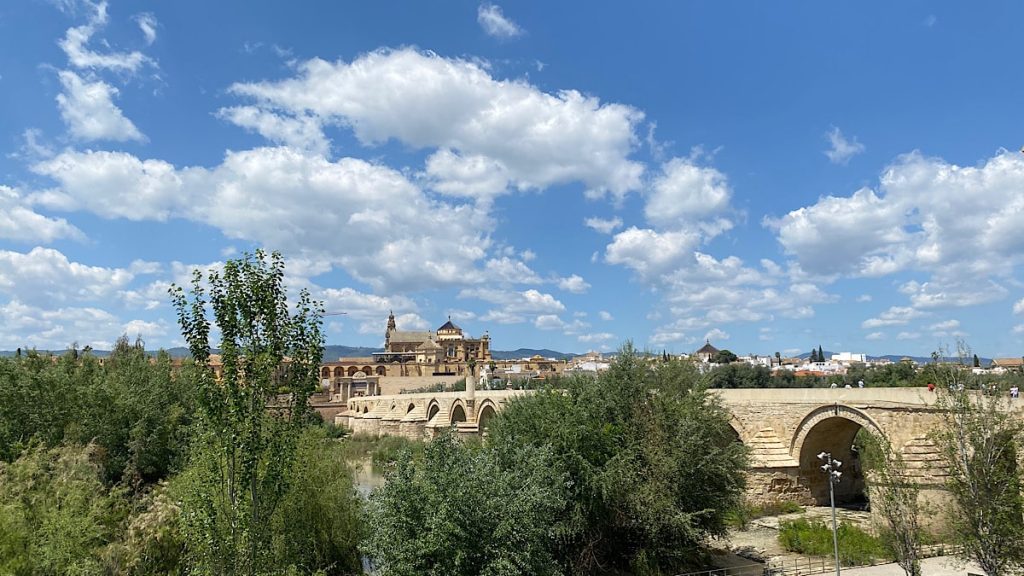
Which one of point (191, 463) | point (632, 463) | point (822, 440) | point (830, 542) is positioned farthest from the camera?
point (822, 440)

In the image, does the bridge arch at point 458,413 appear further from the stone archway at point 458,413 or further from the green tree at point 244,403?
the green tree at point 244,403

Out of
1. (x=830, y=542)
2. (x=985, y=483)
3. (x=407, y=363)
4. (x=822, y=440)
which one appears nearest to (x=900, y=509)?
(x=985, y=483)

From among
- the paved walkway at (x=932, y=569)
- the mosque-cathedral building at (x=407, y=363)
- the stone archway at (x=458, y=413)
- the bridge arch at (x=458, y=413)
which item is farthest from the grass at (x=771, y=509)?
the mosque-cathedral building at (x=407, y=363)

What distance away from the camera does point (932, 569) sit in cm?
1385

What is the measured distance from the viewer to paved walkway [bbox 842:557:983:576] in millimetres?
13375

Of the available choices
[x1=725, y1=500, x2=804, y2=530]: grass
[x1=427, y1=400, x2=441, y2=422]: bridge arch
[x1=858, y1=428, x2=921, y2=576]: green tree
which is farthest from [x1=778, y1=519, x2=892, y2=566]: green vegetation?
[x1=427, y1=400, x2=441, y2=422]: bridge arch

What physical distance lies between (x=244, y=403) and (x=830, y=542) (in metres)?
16.1

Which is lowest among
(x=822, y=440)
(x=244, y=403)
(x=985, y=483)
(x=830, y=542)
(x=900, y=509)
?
(x=830, y=542)

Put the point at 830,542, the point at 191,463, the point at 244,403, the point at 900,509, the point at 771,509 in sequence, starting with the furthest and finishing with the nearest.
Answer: the point at 771,509 < the point at 830,542 < the point at 191,463 < the point at 900,509 < the point at 244,403

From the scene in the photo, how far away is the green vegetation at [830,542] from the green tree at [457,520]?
28.3 feet

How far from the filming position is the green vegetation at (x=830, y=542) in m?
15.5

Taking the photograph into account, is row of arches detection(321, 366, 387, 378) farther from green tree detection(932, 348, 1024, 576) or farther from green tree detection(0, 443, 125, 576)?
green tree detection(932, 348, 1024, 576)

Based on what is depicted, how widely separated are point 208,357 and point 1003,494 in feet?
43.8

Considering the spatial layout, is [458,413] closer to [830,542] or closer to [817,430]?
[817,430]
